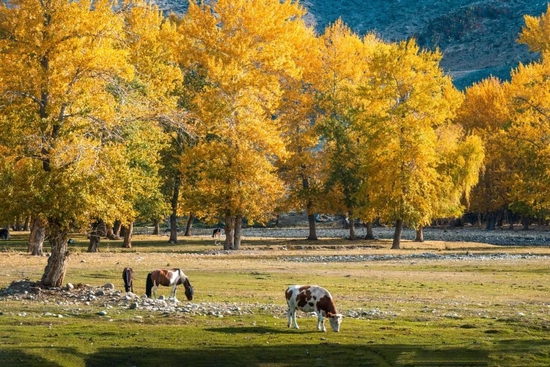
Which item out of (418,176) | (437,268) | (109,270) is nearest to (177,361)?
(109,270)

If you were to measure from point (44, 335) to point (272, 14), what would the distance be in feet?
133

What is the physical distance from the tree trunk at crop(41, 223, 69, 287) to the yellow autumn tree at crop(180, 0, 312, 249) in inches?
1084

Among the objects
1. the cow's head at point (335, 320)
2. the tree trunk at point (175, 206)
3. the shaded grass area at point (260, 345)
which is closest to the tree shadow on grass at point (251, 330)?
the shaded grass area at point (260, 345)

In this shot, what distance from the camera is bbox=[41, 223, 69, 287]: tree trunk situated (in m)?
28.6

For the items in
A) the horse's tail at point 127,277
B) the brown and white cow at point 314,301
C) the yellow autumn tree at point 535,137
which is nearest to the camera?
the brown and white cow at point 314,301

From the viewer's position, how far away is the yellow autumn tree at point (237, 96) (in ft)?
186

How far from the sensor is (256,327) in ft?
70.4

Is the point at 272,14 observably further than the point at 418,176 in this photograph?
No

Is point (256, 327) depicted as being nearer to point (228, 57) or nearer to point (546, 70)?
point (228, 57)

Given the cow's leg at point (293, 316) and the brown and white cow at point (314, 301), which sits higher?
the brown and white cow at point (314, 301)

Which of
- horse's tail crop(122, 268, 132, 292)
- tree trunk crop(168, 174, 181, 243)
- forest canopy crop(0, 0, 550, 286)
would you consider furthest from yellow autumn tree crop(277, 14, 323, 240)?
horse's tail crop(122, 268, 132, 292)

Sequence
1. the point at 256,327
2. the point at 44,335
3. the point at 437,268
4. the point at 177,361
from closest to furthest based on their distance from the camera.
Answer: the point at 177,361
the point at 44,335
the point at 256,327
the point at 437,268

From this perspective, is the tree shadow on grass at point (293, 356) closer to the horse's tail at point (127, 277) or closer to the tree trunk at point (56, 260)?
the horse's tail at point (127, 277)

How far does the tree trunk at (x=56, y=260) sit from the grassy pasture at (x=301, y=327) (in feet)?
6.07
